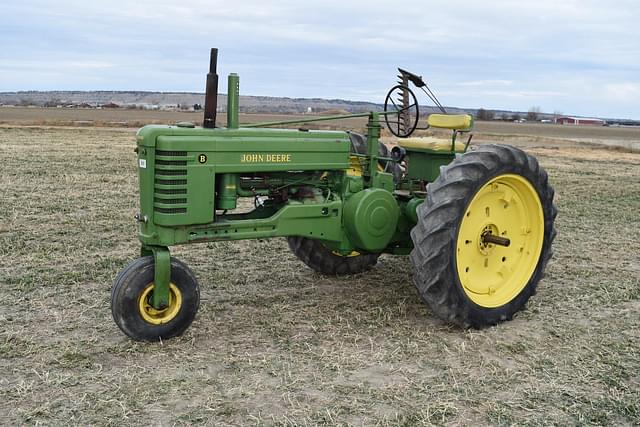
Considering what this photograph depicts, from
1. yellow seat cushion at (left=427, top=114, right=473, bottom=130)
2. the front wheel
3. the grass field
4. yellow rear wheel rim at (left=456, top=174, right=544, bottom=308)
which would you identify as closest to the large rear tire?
yellow rear wheel rim at (left=456, top=174, right=544, bottom=308)

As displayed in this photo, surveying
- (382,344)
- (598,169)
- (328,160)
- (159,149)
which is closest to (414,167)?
Result: (328,160)

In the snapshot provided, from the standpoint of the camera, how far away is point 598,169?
1733cm

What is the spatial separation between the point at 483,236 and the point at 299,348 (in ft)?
5.77

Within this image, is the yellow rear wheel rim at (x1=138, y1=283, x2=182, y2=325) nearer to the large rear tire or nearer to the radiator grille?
the radiator grille

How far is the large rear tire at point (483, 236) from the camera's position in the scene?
4.84 meters

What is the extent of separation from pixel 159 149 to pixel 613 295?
4.22 metres

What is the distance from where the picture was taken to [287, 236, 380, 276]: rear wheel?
21.0 feet

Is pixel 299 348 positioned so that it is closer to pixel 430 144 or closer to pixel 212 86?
pixel 212 86

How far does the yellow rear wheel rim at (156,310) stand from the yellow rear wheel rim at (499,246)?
207 cm

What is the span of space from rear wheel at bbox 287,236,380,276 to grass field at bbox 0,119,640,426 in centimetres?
14

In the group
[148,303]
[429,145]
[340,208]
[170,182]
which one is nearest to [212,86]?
[170,182]

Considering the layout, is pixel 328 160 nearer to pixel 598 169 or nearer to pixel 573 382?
pixel 573 382

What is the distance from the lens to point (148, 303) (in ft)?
15.2

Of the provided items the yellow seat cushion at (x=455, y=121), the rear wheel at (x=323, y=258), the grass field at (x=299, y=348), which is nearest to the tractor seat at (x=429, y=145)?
the yellow seat cushion at (x=455, y=121)
